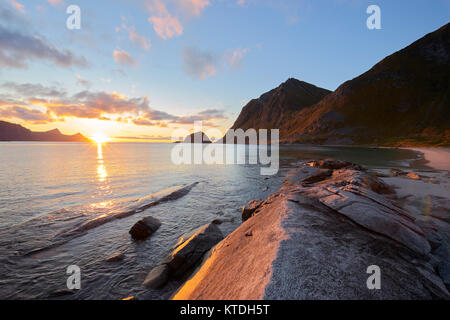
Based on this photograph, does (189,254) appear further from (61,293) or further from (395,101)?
(395,101)

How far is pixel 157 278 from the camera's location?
7355mm

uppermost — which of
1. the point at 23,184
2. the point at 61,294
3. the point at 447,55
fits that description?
the point at 447,55

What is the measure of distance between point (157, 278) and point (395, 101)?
21422 cm

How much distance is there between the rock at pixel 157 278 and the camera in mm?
7223

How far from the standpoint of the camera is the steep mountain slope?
12975cm

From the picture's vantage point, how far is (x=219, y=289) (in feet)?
14.2

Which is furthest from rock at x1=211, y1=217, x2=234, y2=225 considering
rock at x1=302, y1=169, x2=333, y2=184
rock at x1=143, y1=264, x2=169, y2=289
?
rock at x1=302, y1=169, x2=333, y2=184

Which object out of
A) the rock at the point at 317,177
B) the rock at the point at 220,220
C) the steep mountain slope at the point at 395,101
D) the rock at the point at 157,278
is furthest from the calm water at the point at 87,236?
the steep mountain slope at the point at 395,101

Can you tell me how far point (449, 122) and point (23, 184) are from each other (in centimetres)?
19399

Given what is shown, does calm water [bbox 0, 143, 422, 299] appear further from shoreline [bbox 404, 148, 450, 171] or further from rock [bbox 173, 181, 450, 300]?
shoreline [bbox 404, 148, 450, 171]

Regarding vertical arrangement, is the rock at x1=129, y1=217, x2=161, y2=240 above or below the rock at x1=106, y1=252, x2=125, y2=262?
above

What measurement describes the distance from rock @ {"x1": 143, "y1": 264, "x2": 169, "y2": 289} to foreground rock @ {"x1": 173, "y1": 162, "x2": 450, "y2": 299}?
226cm

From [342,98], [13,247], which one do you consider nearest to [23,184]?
[13,247]
